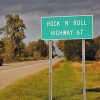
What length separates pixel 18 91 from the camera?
1834 cm

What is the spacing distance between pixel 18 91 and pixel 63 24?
582cm

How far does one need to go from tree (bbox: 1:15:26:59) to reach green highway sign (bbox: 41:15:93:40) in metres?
93.4

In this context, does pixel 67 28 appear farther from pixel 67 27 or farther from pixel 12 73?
pixel 12 73

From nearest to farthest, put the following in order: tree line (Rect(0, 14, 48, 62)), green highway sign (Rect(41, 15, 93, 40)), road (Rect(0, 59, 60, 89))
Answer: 1. green highway sign (Rect(41, 15, 93, 40))
2. road (Rect(0, 59, 60, 89))
3. tree line (Rect(0, 14, 48, 62))

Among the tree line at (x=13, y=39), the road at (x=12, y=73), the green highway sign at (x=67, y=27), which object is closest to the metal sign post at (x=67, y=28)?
the green highway sign at (x=67, y=27)

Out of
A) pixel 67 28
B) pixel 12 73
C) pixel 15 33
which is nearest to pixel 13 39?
pixel 15 33

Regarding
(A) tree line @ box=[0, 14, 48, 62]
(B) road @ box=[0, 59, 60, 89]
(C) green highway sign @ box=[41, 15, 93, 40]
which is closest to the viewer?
(C) green highway sign @ box=[41, 15, 93, 40]

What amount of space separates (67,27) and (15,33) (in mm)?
95685

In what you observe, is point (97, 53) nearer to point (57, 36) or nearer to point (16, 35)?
point (16, 35)

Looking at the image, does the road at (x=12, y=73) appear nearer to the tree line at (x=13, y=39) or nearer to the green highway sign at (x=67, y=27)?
the green highway sign at (x=67, y=27)

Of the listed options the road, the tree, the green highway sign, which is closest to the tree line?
the tree

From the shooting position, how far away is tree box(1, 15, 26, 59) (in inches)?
4247

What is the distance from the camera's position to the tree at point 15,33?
108 metres

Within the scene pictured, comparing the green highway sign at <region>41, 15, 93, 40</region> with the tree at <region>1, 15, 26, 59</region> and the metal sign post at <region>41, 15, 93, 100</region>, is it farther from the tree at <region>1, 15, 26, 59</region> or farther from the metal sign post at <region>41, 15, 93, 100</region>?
the tree at <region>1, 15, 26, 59</region>
